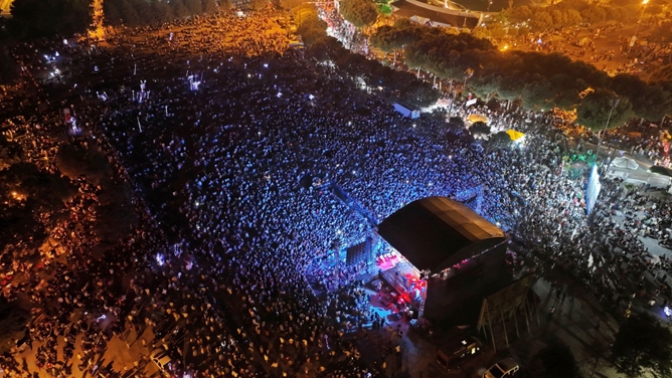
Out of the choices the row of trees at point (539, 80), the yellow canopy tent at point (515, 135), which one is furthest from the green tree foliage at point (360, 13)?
the yellow canopy tent at point (515, 135)

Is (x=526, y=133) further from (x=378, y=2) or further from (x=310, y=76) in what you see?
(x=378, y=2)

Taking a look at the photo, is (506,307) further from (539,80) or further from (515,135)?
(539,80)

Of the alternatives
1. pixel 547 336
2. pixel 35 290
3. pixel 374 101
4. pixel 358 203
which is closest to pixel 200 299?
pixel 35 290

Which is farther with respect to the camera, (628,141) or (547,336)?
(628,141)

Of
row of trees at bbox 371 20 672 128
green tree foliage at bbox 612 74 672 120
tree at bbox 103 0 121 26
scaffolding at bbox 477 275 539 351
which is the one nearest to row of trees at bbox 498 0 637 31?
row of trees at bbox 371 20 672 128

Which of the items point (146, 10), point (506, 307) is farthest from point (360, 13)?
point (506, 307)
